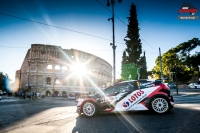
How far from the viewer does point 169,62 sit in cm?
5488

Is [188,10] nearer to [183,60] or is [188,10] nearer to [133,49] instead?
[133,49]

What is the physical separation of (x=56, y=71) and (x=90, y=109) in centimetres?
4184

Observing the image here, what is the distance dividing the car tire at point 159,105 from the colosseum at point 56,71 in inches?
1368

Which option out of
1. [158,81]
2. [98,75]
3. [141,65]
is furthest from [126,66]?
[158,81]

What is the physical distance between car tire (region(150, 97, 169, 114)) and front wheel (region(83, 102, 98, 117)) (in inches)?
93.8

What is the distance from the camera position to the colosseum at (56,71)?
1736 inches

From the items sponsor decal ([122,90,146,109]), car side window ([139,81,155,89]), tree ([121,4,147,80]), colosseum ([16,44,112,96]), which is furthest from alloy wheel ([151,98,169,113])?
colosseum ([16,44,112,96])

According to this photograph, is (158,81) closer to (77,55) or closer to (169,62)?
(77,55)

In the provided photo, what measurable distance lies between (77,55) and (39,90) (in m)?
16.0

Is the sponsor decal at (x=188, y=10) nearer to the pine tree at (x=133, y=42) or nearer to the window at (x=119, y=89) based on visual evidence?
the window at (x=119, y=89)

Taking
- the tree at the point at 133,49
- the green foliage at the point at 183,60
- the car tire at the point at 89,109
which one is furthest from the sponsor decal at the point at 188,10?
the green foliage at the point at 183,60

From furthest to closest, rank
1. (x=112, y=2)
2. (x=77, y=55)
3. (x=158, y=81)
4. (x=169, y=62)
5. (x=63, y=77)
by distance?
(x=169, y=62) → (x=77, y=55) → (x=63, y=77) → (x=112, y=2) → (x=158, y=81)

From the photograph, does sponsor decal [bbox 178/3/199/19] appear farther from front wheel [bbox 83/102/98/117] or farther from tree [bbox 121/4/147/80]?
tree [bbox 121/4/147/80]

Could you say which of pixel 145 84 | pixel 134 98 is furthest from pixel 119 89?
pixel 145 84
